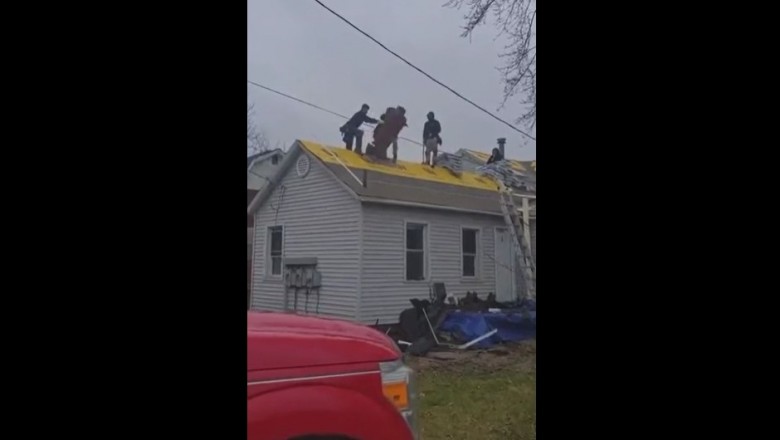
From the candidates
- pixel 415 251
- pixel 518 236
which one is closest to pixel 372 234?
pixel 415 251

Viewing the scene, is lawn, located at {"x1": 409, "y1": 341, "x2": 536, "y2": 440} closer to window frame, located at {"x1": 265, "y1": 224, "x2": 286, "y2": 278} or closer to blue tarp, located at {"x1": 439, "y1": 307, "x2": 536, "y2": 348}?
blue tarp, located at {"x1": 439, "y1": 307, "x2": 536, "y2": 348}

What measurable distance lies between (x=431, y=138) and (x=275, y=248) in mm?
400

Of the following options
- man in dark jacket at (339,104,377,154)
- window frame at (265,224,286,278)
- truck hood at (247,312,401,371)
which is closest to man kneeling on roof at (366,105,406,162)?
man in dark jacket at (339,104,377,154)

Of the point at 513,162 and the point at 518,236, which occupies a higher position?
the point at 513,162

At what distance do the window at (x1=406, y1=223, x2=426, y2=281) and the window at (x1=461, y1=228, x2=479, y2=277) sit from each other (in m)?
0.09

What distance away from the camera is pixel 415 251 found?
117cm

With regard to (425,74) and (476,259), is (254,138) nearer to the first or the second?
(425,74)
